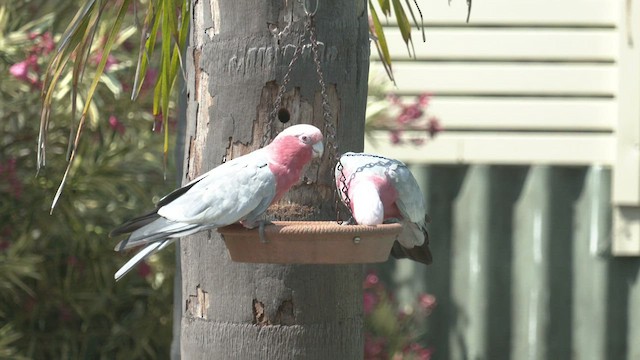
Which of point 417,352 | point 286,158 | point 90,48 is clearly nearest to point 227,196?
point 286,158

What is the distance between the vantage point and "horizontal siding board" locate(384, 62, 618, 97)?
539 centimetres

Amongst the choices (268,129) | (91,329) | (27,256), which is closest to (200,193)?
(268,129)

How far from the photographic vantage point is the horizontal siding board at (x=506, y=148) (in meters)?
5.36

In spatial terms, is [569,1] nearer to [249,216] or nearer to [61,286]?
[61,286]

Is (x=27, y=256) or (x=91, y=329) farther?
(x=91, y=329)

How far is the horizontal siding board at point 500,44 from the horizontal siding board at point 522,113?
20cm

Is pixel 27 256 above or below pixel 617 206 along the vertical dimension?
below

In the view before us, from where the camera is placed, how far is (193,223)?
2617mm

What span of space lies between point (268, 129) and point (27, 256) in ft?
6.99

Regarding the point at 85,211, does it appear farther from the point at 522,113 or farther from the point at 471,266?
the point at 522,113

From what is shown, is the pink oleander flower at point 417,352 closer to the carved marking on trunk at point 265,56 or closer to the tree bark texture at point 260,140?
the tree bark texture at point 260,140

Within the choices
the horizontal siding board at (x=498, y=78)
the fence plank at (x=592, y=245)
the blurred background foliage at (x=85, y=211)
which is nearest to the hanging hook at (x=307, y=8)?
the blurred background foliage at (x=85, y=211)

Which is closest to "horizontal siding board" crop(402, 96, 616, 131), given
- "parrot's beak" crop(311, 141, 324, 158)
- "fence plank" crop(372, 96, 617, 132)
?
Answer: "fence plank" crop(372, 96, 617, 132)

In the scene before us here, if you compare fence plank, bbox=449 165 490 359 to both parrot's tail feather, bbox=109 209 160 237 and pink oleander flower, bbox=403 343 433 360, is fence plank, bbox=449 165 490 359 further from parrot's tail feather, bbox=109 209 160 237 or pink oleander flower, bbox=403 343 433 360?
parrot's tail feather, bbox=109 209 160 237
